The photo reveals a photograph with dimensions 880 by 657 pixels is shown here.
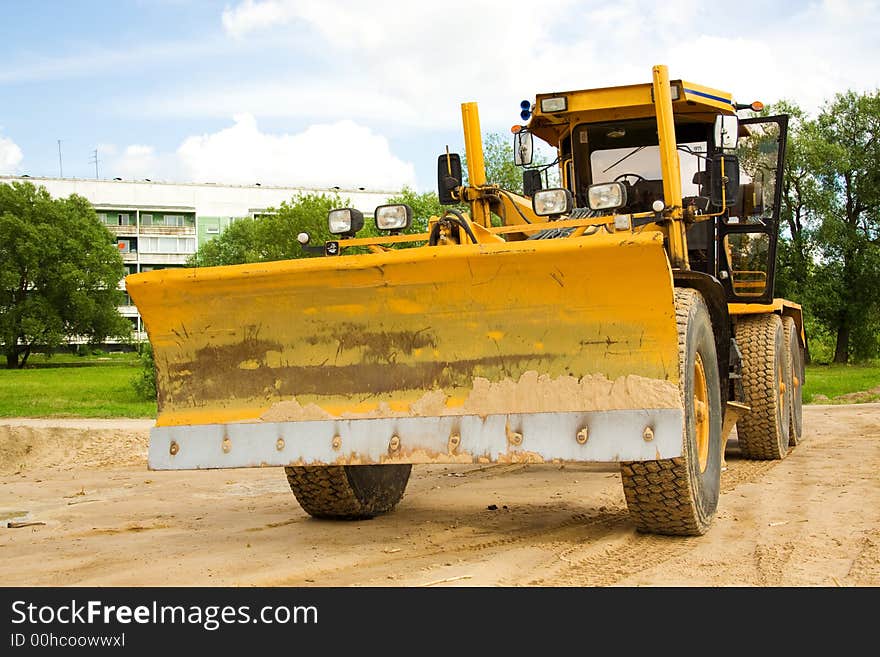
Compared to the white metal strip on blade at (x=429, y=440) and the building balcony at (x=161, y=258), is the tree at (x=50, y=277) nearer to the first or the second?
the building balcony at (x=161, y=258)

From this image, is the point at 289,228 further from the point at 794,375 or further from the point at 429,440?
the point at 429,440

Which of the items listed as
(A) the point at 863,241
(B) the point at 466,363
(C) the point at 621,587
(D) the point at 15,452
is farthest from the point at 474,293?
(A) the point at 863,241

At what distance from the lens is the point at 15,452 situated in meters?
14.0

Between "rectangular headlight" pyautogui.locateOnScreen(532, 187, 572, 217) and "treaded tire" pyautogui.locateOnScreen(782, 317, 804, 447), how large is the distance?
5.03m

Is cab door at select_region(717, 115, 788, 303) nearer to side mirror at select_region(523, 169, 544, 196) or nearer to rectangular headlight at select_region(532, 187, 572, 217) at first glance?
side mirror at select_region(523, 169, 544, 196)

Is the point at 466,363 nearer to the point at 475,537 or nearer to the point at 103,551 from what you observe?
the point at 475,537

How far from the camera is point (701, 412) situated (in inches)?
229

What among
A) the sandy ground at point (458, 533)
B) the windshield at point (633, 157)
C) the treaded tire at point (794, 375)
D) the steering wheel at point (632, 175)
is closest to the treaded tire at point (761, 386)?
the sandy ground at point (458, 533)

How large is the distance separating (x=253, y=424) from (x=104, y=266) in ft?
162

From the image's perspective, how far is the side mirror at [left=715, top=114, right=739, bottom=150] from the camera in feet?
24.4

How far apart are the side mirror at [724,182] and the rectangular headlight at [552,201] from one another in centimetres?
157

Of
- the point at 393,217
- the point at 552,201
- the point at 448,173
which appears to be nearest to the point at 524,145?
the point at 448,173

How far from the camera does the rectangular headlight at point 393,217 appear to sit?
21.0 ft

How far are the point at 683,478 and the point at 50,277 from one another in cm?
4912
